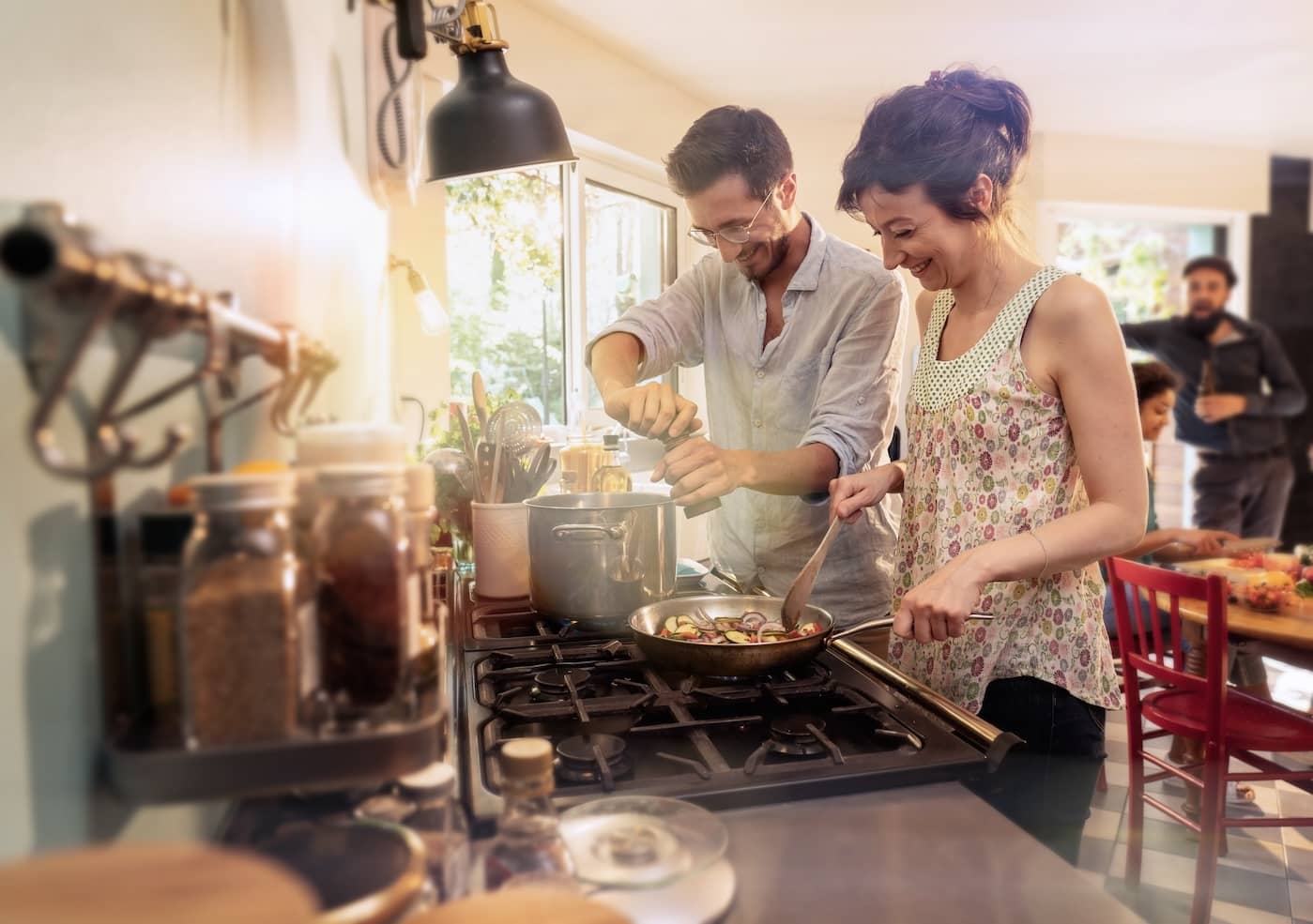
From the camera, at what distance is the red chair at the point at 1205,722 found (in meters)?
2.09

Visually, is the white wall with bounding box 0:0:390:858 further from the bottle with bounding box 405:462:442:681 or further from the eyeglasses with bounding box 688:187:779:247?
the eyeglasses with bounding box 688:187:779:247

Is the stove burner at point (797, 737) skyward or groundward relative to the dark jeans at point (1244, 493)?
skyward

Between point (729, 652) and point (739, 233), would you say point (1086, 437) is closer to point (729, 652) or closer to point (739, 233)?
point (729, 652)

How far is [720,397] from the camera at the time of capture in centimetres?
193

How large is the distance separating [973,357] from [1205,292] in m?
4.20

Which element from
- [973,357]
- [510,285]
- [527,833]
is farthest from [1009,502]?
[510,285]

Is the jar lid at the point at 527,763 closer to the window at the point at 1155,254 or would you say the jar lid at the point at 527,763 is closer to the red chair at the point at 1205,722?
the red chair at the point at 1205,722

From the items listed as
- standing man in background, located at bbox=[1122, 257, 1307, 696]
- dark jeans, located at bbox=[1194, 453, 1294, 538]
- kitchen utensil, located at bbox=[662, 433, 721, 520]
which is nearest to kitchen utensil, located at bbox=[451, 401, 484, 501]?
kitchen utensil, located at bbox=[662, 433, 721, 520]

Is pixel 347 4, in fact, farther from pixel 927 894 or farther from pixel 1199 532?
pixel 1199 532

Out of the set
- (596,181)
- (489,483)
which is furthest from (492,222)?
(489,483)

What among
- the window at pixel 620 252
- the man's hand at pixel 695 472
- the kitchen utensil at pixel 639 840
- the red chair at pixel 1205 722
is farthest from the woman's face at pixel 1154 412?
the kitchen utensil at pixel 639 840

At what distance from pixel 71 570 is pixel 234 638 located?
0.25ft

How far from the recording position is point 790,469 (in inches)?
58.8

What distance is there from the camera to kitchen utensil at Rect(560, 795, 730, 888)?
A: 1.83 feet
